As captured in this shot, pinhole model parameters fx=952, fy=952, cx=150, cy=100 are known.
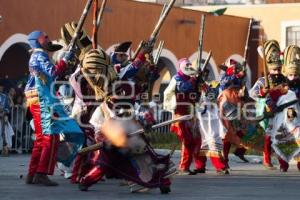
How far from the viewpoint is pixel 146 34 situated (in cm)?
2820

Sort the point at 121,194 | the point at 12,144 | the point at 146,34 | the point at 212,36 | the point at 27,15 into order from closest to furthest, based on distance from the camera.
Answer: the point at 121,194 → the point at 12,144 → the point at 27,15 → the point at 146,34 → the point at 212,36

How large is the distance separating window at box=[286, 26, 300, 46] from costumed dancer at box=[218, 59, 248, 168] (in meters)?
18.3

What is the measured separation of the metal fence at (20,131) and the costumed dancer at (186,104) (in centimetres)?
576

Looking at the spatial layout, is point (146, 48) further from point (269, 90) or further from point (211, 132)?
point (269, 90)

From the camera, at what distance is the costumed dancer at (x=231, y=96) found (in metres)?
14.3

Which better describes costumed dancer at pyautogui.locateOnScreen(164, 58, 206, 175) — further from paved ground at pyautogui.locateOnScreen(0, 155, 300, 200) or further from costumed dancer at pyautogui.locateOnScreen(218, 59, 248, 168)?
costumed dancer at pyautogui.locateOnScreen(218, 59, 248, 168)

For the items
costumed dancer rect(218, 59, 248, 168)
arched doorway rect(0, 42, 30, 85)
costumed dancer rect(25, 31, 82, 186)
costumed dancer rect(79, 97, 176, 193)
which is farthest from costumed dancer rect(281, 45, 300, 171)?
arched doorway rect(0, 42, 30, 85)

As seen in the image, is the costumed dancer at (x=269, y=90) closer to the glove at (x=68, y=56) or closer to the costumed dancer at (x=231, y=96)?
the costumed dancer at (x=231, y=96)

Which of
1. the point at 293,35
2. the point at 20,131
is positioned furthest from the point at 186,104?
the point at 293,35

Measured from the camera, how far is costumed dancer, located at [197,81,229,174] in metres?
13.5

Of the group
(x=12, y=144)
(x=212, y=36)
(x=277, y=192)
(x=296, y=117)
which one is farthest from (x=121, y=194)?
(x=212, y=36)

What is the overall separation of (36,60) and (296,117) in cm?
474

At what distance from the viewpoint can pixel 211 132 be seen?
44.6 ft

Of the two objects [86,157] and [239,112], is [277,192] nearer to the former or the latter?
[86,157]
